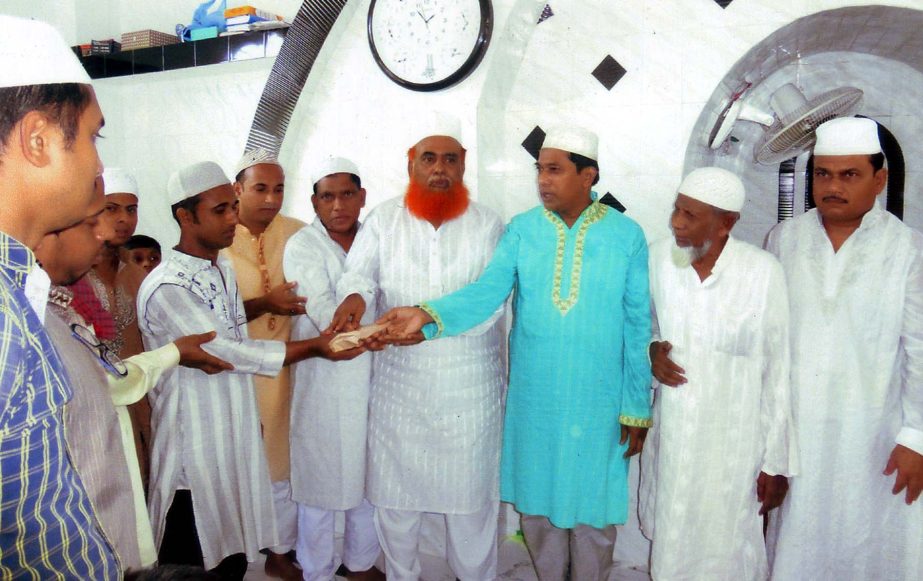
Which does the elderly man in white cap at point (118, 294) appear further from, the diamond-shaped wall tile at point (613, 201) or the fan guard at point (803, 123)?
the fan guard at point (803, 123)

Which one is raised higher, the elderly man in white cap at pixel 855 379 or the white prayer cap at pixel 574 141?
the white prayer cap at pixel 574 141

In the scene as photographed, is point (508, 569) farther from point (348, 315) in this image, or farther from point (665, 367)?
point (348, 315)

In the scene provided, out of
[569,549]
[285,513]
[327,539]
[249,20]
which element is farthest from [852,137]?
[249,20]

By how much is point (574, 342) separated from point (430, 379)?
58 centimetres

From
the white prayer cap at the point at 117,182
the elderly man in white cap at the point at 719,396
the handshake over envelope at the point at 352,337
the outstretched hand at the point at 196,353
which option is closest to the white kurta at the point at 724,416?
the elderly man in white cap at the point at 719,396

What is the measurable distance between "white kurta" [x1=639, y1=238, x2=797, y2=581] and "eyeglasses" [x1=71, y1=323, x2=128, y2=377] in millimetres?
1775

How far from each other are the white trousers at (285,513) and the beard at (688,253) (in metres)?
2.02

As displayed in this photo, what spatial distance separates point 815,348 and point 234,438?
2.09 meters

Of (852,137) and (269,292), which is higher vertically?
(852,137)

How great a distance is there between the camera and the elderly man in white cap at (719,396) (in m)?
2.28

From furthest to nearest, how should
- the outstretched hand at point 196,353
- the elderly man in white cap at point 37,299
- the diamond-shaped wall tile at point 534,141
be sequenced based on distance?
the diamond-shaped wall tile at point 534,141 < the outstretched hand at point 196,353 < the elderly man in white cap at point 37,299

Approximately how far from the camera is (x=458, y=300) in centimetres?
250

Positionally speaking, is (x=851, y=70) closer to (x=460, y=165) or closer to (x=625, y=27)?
(x=625, y=27)

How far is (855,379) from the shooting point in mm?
2271
